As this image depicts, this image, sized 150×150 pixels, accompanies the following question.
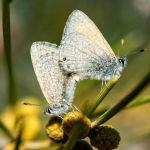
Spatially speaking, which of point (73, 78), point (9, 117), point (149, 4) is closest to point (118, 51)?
point (73, 78)

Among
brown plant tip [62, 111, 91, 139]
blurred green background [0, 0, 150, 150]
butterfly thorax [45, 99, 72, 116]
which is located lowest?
blurred green background [0, 0, 150, 150]

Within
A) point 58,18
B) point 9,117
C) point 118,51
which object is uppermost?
point 118,51

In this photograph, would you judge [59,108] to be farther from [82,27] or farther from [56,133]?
[82,27]

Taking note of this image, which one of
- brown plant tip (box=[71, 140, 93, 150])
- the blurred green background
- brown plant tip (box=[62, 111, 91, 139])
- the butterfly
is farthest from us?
the blurred green background

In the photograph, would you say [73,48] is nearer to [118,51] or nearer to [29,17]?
[118,51]

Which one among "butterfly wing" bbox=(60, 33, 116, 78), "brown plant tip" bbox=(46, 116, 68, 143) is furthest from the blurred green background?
"brown plant tip" bbox=(46, 116, 68, 143)

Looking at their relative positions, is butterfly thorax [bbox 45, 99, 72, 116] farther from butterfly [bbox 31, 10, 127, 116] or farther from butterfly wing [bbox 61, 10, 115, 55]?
butterfly wing [bbox 61, 10, 115, 55]

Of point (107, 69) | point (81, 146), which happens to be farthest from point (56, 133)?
point (107, 69)
